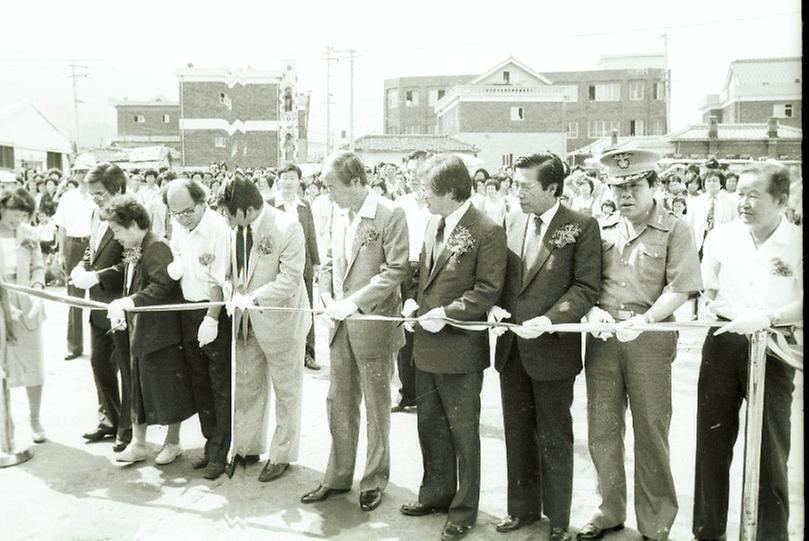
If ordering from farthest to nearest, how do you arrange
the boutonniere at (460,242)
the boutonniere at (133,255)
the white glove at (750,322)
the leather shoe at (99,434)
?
the leather shoe at (99,434) < the boutonniere at (133,255) < the boutonniere at (460,242) < the white glove at (750,322)

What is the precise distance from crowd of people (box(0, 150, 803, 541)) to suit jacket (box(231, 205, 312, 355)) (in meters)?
0.01

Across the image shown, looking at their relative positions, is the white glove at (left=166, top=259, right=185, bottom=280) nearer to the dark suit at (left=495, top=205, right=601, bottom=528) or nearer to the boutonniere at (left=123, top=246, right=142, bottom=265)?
the boutonniere at (left=123, top=246, right=142, bottom=265)

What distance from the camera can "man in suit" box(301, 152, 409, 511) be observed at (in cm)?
427

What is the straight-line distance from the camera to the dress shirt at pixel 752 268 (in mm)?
3318

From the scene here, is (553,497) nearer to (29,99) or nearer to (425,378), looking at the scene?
(425,378)

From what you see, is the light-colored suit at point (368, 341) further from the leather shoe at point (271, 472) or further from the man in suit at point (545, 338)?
the man in suit at point (545, 338)

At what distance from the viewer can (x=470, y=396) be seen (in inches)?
156

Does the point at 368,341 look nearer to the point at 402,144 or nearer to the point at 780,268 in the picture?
the point at 780,268

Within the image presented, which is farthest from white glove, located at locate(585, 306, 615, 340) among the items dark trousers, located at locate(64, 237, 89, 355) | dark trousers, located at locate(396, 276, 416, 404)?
dark trousers, located at locate(64, 237, 89, 355)

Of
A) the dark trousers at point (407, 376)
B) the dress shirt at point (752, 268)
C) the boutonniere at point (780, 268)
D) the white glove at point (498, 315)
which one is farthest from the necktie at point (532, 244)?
the dark trousers at point (407, 376)

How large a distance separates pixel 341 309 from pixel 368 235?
472 millimetres

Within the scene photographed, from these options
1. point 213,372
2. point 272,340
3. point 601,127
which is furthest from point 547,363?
point 601,127

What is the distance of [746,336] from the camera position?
11.4ft

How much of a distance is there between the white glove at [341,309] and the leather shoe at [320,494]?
3.43 feet
